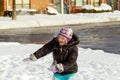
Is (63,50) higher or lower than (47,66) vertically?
higher

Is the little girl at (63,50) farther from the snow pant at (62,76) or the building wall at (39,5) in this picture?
the building wall at (39,5)

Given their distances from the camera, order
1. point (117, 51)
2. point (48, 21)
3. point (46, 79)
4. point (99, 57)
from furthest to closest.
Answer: point (48, 21), point (117, 51), point (99, 57), point (46, 79)

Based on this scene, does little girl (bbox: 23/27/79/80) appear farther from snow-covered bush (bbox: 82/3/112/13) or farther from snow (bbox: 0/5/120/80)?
snow-covered bush (bbox: 82/3/112/13)

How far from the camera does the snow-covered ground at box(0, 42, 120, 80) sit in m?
9.61

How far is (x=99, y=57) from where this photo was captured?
12.8 m

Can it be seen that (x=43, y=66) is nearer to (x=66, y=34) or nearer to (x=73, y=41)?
(x=73, y=41)

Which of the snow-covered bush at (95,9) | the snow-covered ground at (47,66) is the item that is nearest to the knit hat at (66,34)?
the snow-covered ground at (47,66)

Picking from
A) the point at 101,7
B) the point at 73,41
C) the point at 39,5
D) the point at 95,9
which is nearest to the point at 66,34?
the point at 73,41

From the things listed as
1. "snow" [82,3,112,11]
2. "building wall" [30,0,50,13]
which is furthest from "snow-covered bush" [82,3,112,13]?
"building wall" [30,0,50,13]

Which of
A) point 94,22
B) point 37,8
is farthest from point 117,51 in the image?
point 37,8

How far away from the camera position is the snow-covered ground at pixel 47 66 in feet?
31.5

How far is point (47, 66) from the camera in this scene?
35.4 ft

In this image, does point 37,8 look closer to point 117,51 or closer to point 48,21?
point 48,21

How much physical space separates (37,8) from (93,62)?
31377 mm
